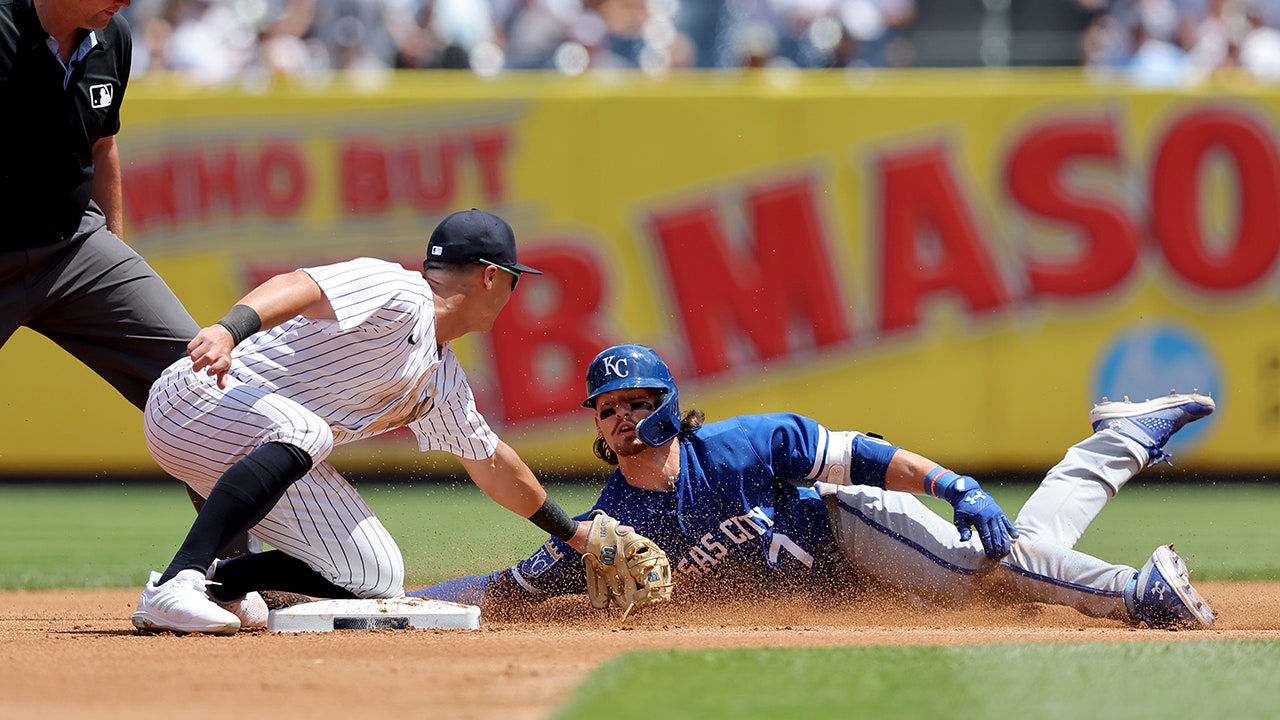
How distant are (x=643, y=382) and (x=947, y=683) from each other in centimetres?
176

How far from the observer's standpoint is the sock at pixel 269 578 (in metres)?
4.63

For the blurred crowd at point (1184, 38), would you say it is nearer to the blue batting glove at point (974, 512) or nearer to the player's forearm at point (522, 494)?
the blue batting glove at point (974, 512)

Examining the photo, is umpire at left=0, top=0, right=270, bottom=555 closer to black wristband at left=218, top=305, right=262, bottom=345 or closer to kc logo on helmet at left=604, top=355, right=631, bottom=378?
black wristband at left=218, top=305, right=262, bottom=345

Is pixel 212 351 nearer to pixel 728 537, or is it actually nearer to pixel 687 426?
pixel 687 426

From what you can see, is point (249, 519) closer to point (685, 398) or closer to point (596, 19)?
point (685, 398)

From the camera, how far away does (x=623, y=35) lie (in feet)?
38.1

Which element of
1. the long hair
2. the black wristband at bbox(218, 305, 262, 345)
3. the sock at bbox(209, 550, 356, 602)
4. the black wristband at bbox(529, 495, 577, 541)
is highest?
the black wristband at bbox(218, 305, 262, 345)

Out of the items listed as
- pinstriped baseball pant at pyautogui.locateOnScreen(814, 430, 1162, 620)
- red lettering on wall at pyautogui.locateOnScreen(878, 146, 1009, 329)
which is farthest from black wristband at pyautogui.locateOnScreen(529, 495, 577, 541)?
red lettering on wall at pyautogui.locateOnScreen(878, 146, 1009, 329)

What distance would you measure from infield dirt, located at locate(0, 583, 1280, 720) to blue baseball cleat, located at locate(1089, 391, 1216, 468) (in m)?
0.63

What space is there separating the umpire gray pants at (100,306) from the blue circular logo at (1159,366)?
6.97 m

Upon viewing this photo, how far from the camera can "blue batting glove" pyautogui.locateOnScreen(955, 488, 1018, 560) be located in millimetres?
4648

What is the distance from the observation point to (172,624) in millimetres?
4273

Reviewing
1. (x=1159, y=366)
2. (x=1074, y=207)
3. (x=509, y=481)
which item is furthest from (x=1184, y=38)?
(x=509, y=481)

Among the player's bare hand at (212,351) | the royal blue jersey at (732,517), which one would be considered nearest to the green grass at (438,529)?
the royal blue jersey at (732,517)
